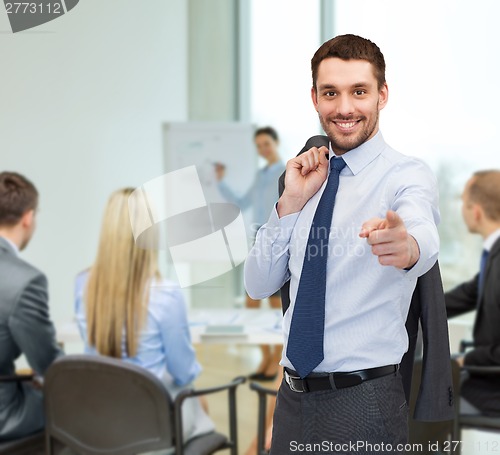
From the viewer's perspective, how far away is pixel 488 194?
88.0 inches

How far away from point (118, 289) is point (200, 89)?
163 cm

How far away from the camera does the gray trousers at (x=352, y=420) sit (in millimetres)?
1121

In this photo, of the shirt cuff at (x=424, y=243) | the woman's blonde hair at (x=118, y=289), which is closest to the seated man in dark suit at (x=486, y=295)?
the woman's blonde hair at (x=118, y=289)

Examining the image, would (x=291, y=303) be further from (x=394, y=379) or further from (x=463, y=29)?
(x=463, y=29)

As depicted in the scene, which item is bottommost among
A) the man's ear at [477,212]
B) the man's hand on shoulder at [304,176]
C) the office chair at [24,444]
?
the office chair at [24,444]

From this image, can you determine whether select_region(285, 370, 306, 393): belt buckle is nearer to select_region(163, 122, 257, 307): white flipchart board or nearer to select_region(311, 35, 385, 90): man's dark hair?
select_region(311, 35, 385, 90): man's dark hair

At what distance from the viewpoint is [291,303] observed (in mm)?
1179

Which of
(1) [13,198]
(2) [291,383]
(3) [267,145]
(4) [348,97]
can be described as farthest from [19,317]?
(4) [348,97]

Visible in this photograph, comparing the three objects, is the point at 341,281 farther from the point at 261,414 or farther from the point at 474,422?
the point at 474,422

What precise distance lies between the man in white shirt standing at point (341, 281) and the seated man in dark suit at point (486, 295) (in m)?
1.06

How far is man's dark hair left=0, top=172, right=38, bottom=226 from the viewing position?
2035 millimetres

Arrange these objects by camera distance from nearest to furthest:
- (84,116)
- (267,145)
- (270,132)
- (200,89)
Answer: (267,145) → (270,132) → (84,116) → (200,89)

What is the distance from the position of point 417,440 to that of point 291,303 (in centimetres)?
81

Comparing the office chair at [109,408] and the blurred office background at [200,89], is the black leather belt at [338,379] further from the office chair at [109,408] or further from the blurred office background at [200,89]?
the office chair at [109,408]
